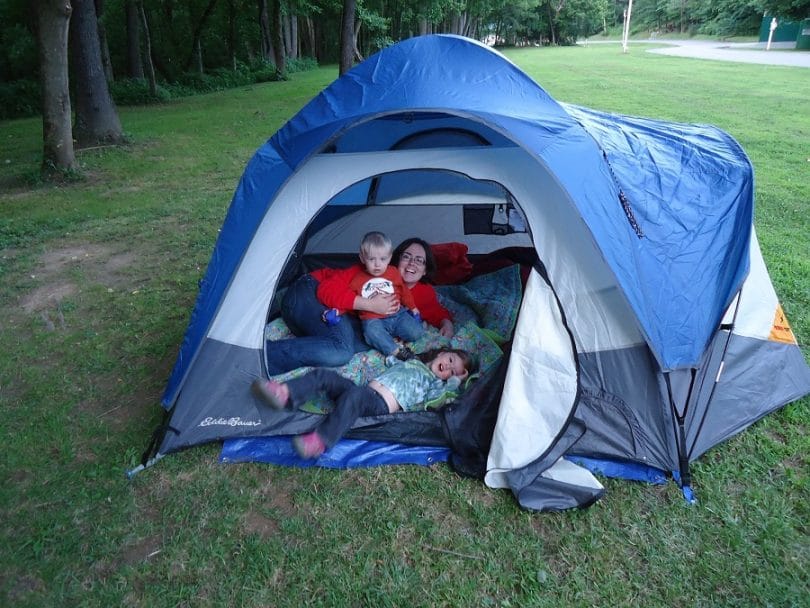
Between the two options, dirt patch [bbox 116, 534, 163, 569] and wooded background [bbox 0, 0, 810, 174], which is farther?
wooded background [bbox 0, 0, 810, 174]

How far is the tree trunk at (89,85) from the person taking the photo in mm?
8758

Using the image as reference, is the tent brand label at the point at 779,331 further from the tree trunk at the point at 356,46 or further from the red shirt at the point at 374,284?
the tree trunk at the point at 356,46

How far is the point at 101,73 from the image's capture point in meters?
9.01

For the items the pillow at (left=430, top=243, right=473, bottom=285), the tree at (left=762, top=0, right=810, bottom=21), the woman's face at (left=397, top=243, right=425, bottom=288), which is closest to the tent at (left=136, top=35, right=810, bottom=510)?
the woman's face at (left=397, top=243, right=425, bottom=288)

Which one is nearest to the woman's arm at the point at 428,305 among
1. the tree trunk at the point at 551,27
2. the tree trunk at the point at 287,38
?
the tree trunk at the point at 287,38

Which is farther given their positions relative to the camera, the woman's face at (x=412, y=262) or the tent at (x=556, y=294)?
the woman's face at (x=412, y=262)

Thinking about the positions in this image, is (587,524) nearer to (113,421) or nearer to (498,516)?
(498,516)

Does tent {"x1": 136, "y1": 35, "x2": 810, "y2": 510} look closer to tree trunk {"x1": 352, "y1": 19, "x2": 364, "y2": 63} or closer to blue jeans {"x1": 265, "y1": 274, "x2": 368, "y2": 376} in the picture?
blue jeans {"x1": 265, "y1": 274, "x2": 368, "y2": 376}

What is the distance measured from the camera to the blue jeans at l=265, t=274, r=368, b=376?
3287 millimetres

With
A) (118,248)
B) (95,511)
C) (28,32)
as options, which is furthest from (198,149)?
(28,32)

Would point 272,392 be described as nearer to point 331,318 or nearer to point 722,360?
point 331,318

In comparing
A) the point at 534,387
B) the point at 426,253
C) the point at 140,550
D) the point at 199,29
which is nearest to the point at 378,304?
the point at 426,253

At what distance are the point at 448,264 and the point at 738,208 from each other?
6.50 ft

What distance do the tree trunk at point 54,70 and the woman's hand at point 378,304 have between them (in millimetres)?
5837
